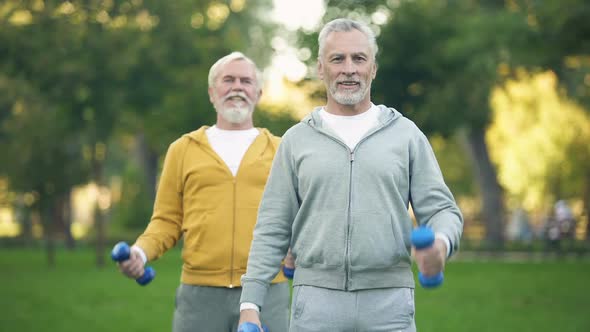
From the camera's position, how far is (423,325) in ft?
47.9

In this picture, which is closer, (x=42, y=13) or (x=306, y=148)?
(x=306, y=148)

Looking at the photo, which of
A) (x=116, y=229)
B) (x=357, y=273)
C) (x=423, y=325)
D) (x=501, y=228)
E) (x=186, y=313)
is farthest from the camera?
(x=116, y=229)

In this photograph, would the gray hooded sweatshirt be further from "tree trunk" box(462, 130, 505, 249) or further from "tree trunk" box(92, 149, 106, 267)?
"tree trunk" box(462, 130, 505, 249)

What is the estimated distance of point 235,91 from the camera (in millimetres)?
5965

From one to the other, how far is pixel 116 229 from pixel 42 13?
16.9m

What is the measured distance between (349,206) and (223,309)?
5.96ft

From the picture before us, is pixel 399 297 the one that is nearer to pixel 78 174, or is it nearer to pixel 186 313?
pixel 186 313

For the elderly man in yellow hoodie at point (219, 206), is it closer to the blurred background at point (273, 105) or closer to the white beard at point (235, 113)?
the white beard at point (235, 113)

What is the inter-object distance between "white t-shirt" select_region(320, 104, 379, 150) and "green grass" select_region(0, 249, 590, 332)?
9.96 metres

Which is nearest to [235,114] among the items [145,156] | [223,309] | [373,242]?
[223,309]

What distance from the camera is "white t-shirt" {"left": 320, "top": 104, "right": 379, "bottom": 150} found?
14.1ft

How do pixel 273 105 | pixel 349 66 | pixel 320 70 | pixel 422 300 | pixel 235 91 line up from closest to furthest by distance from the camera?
pixel 349 66 < pixel 320 70 < pixel 235 91 < pixel 422 300 < pixel 273 105

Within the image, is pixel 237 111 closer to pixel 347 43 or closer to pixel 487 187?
pixel 347 43

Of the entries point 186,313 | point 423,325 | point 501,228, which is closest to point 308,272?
point 186,313
